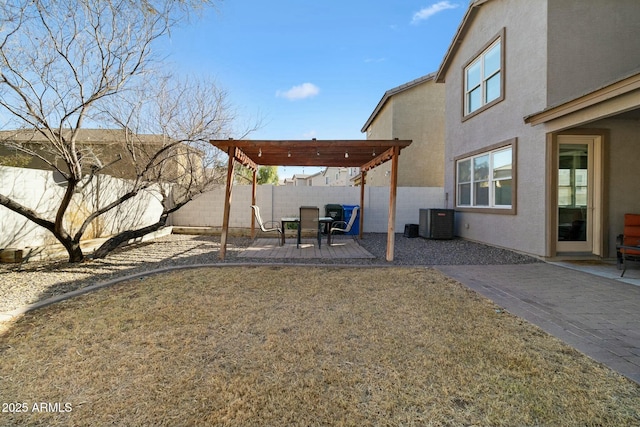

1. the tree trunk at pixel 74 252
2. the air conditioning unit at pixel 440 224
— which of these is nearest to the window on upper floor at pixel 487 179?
the air conditioning unit at pixel 440 224

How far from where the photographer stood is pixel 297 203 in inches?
450

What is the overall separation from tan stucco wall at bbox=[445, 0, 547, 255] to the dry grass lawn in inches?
164

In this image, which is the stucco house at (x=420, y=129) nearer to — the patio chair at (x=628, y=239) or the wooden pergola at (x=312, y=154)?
the wooden pergola at (x=312, y=154)

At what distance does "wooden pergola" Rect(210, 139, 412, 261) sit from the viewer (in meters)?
6.54

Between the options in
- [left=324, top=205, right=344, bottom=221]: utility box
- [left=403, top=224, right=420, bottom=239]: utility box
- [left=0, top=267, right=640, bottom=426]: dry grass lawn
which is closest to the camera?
[left=0, top=267, right=640, bottom=426]: dry grass lawn

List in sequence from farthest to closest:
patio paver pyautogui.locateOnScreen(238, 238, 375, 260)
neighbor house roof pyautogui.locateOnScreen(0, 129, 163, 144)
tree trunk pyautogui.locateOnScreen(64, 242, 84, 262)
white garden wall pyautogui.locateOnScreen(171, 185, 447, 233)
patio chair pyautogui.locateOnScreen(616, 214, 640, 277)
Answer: white garden wall pyautogui.locateOnScreen(171, 185, 447, 233) < patio paver pyautogui.locateOnScreen(238, 238, 375, 260) < tree trunk pyautogui.locateOnScreen(64, 242, 84, 262) < patio chair pyautogui.locateOnScreen(616, 214, 640, 277) < neighbor house roof pyautogui.locateOnScreen(0, 129, 163, 144)

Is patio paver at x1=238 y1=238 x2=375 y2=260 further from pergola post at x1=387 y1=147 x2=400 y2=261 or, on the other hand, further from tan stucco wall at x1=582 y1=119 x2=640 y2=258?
tan stucco wall at x1=582 y1=119 x2=640 y2=258

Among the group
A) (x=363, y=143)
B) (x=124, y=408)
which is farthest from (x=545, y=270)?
(x=124, y=408)

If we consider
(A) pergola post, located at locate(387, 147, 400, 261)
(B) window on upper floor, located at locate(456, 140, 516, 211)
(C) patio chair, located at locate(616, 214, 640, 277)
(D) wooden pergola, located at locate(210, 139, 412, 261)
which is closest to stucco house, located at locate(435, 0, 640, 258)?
(B) window on upper floor, located at locate(456, 140, 516, 211)

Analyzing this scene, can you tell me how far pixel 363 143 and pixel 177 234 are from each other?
7.69 metres

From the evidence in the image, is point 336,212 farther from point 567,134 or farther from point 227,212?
point 567,134

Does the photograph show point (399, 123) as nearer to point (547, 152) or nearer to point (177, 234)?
point (547, 152)

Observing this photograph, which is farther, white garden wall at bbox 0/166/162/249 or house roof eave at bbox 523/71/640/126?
white garden wall at bbox 0/166/162/249

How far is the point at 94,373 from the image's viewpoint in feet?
7.62
